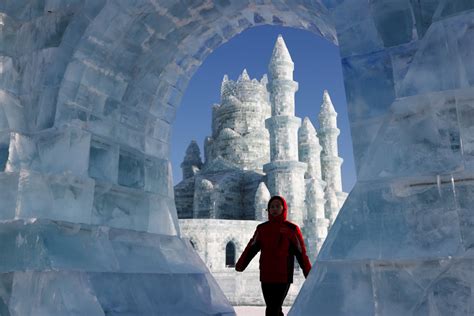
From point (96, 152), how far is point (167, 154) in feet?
3.51

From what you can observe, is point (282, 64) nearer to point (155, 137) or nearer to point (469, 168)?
point (155, 137)

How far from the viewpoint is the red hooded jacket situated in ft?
11.4

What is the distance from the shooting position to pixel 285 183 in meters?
25.8

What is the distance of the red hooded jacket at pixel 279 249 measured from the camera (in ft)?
11.4

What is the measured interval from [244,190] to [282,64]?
30.3 feet

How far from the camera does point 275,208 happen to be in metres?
3.58

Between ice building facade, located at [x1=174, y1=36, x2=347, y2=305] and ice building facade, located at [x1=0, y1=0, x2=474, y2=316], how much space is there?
12.6 meters

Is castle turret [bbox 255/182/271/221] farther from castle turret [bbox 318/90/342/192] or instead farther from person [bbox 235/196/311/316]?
person [bbox 235/196/311/316]

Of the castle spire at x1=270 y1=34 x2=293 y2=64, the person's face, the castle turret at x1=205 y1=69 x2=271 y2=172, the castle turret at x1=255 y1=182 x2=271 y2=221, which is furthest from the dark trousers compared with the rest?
the castle turret at x1=205 y1=69 x2=271 y2=172

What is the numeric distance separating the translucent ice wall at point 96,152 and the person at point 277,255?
0.76 metres

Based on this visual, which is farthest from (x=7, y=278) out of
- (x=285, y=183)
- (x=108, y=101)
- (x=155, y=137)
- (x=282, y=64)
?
(x=282, y=64)

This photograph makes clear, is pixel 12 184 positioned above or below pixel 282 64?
below

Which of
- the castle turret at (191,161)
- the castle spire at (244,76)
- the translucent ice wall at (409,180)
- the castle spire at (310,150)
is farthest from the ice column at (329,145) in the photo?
the translucent ice wall at (409,180)

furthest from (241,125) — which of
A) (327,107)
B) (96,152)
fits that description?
(96,152)
